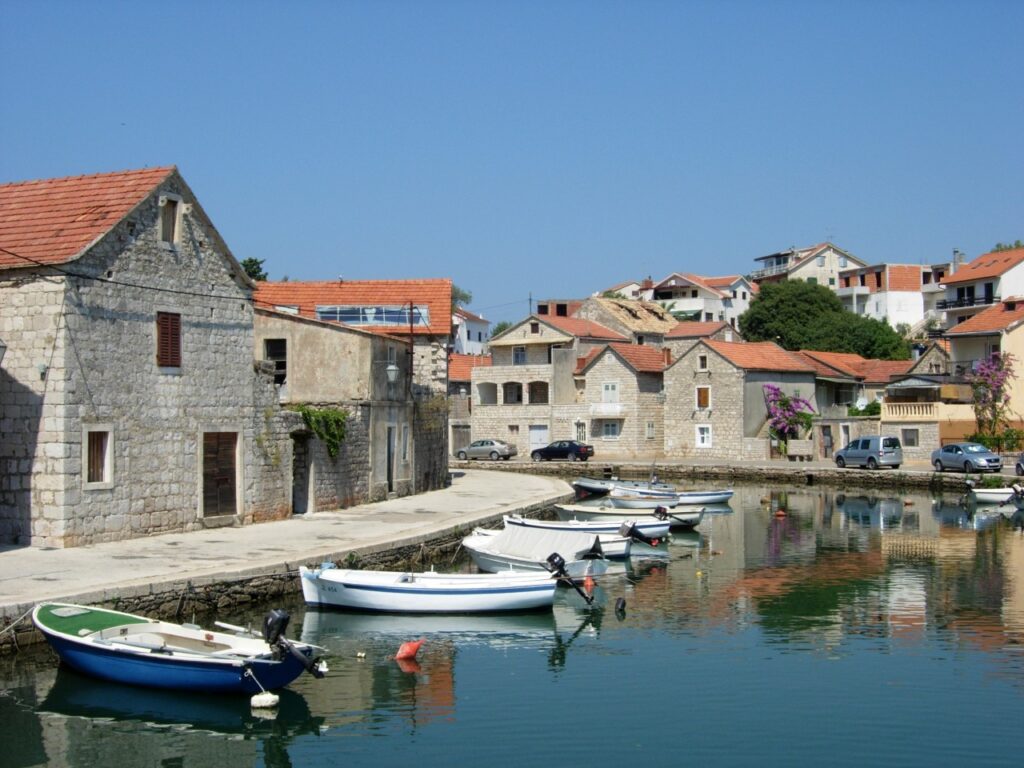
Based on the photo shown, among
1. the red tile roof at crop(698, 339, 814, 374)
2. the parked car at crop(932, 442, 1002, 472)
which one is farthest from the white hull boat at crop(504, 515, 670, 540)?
the red tile roof at crop(698, 339, 814, 374)

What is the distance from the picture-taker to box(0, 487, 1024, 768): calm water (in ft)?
50.8

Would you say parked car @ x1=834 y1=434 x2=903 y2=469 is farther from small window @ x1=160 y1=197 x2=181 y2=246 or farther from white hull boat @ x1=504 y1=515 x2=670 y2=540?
small window @ x1=160 y1=197 x2=181 y2=246

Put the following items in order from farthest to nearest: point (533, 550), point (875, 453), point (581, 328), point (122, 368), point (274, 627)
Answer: point (581, 328) → point (875, 453) → point (533, 550) → point (122, 368) → point (274, 627)

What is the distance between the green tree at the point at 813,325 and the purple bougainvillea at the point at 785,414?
98.7 feet

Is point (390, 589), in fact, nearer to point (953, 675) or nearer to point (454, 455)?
point (953, 675)

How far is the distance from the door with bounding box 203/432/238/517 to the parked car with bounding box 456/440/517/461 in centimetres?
4354

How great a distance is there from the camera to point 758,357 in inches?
2886

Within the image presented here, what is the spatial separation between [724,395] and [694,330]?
14.2 meters

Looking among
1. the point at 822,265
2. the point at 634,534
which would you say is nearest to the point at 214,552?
the point at 634,534

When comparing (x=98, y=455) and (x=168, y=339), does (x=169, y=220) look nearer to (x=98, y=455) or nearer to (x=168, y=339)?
(x=168, y=339)

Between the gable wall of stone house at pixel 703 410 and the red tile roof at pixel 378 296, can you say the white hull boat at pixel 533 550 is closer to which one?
the red tile roof at pixel 378 296

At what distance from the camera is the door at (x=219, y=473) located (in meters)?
29.0

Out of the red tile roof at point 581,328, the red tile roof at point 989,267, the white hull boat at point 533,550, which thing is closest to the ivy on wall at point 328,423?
the white hull boat at point 533,550

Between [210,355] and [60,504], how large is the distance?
628 centimetres
